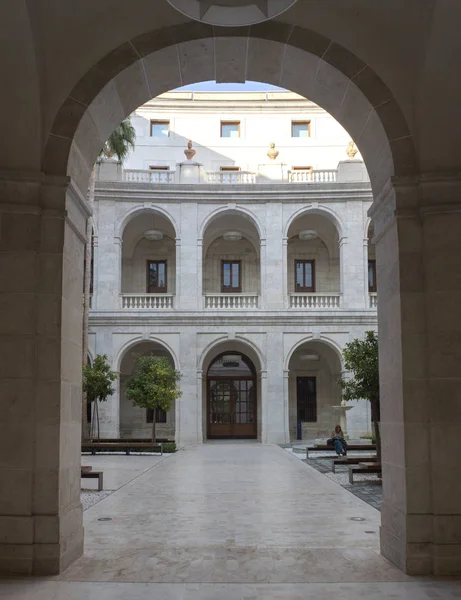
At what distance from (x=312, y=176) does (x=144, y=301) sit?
31.9 ft

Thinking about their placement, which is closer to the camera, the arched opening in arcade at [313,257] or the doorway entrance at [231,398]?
the doorway entrance at [231,398]

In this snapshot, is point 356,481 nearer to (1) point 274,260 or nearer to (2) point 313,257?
(1) point 274,260

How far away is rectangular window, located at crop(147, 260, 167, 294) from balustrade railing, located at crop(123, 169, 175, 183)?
4186 millimetres

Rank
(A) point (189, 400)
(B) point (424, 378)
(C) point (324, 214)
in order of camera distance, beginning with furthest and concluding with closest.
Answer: (C) point (324, 214), (A) point (189, 400), (B) point (424, 378)

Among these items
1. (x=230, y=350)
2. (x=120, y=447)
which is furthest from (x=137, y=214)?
(x=120, y=447)

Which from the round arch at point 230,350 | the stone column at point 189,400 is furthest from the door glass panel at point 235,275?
the stone column at point 189,400

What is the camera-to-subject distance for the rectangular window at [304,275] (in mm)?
32719

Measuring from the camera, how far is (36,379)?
6.26 m

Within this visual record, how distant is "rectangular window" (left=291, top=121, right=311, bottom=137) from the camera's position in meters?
35.5

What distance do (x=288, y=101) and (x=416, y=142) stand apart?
2989 centimetres

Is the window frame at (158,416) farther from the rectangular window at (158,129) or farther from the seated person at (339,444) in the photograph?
the rectangular window at (158,129)

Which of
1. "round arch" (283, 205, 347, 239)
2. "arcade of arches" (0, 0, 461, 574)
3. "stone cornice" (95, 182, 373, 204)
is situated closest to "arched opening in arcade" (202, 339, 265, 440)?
"round arch" (283, 205, 347, 239)

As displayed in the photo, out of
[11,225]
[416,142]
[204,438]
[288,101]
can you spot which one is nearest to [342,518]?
[416,142]

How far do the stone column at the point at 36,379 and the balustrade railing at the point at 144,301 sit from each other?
23157 mm
